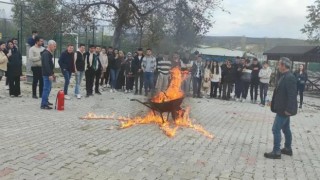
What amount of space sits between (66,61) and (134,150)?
7.05m

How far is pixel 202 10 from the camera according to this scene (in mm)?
23438

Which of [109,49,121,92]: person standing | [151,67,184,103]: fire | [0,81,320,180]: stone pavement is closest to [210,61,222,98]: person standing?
[109,49,121,92]: person standing

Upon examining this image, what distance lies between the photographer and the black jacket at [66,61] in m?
13.1

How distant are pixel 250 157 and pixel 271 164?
457 millimetres

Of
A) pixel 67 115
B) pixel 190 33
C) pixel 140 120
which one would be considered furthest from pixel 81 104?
pixel 190 33

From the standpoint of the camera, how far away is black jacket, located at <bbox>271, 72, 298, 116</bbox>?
7.02 m

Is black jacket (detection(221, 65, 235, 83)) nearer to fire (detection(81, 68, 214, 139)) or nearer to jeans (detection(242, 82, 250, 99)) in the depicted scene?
jeans (detection(242, 82, 250, 99))

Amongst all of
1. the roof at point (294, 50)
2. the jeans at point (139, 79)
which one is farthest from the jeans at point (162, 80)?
the roof at point (294, 50)

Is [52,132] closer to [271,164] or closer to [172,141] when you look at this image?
[172,141]

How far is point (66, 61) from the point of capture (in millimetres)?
13133

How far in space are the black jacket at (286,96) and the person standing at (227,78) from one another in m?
9.50

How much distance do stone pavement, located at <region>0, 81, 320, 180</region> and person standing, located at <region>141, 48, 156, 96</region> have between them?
16.5 ft

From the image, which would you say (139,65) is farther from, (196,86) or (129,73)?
(196,86)

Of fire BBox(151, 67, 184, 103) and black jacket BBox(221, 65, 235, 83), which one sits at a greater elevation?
black jacket BBox(221, 65, 235, 83)
